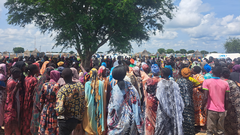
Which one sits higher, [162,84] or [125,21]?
[125,21]

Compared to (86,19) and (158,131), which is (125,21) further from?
(158,131)

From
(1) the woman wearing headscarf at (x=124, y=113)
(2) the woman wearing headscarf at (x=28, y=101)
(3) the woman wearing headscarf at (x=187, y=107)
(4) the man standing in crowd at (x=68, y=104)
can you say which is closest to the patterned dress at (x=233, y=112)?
(3) the woman wearing headscarf at (x=187, y=107)

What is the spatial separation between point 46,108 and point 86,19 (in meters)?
10.4

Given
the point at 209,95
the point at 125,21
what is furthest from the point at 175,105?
the point at 125,21

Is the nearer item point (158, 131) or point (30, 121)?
point (158, 131)

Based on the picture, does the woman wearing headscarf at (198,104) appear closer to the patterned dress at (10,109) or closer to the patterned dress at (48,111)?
the patterned dress at (48,111)

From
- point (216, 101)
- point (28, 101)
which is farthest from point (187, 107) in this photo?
point (28, 101)

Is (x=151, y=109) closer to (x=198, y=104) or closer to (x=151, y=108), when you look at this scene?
(x=151, y=108)

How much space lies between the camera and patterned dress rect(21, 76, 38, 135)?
12.9 ft

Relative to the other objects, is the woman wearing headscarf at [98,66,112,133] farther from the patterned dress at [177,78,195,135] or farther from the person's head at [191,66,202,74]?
the person's head at [191,66,202,74]

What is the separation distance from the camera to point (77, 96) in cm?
320

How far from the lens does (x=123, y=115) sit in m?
2.93

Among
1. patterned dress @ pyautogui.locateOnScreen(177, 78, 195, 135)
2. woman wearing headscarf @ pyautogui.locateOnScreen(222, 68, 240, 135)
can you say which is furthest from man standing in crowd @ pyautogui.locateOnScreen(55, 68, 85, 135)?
woman wearing headscarf @ pyautogui.locateOnScreen(222, 68, 240, 135)

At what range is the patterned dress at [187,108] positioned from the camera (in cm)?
375
